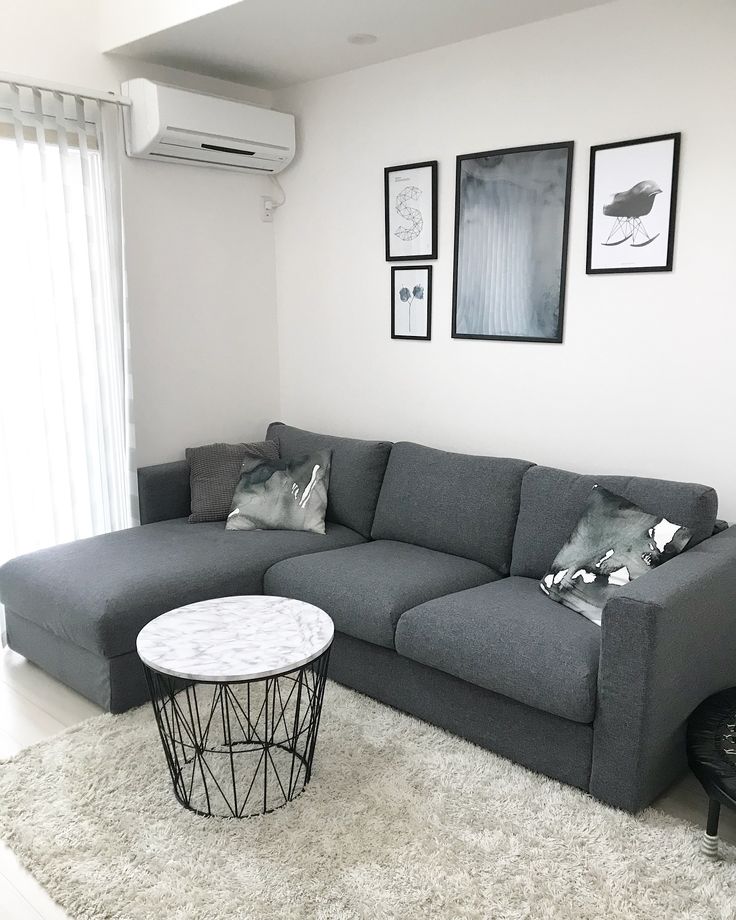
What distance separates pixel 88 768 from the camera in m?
2.65

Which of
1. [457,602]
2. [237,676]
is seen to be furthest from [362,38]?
[237,676]

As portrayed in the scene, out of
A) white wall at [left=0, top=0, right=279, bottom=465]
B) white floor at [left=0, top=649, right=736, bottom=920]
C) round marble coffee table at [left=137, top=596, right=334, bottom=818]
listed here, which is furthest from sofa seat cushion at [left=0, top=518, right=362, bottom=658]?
white wall at [left=0, top=0, right=279, bottom=465]

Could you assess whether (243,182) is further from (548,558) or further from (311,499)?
(548,558)

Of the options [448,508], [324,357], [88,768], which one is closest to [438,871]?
[88,768]

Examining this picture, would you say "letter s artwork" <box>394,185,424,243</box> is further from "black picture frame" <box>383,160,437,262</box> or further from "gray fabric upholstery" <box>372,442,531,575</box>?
"gray fabric upholstery" <box>372,442,531,575</box>

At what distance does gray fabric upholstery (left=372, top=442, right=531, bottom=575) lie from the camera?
131 inches

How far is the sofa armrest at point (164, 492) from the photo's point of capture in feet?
12.8

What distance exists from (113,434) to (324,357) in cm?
116

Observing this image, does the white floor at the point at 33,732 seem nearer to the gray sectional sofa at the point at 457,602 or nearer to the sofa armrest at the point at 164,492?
the gray sectional sofa at the point at 457,602

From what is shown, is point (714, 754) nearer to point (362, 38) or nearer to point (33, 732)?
point (33, 732)

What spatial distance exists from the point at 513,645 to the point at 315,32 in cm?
254

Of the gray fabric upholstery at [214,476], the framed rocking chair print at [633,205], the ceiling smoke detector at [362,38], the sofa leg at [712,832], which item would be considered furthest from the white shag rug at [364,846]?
the ceiling smoke detector at [362,38]

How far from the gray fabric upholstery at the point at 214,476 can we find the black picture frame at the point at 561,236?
119 centimetres

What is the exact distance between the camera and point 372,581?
3.08 meters
